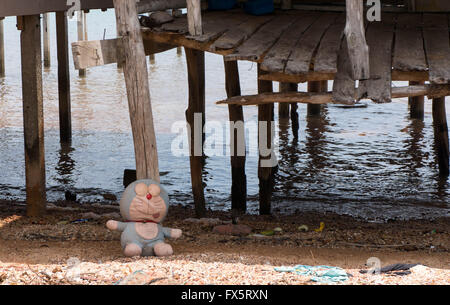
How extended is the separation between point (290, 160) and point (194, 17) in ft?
18.8

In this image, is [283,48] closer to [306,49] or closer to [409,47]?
[306,49]

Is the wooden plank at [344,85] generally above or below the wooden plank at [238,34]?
below

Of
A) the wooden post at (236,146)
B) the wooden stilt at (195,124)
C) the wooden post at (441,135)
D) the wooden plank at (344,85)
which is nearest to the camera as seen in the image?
the wooden plank at (344,85)

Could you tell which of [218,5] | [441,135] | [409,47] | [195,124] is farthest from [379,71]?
[441,135]

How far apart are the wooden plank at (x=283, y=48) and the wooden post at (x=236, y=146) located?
114cm

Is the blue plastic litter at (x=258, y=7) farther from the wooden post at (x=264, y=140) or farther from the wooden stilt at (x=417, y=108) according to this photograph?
the wooden stilt at (x=417, y=108)

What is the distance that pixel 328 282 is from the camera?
485 centimetres

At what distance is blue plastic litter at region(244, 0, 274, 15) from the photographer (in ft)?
28.1

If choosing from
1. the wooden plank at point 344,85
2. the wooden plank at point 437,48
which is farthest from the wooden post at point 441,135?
the wooden plank at point 344,85

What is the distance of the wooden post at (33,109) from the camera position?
24.6 feet

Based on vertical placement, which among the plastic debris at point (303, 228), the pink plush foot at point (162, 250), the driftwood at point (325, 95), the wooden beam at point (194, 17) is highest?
the wooden beam at point (194, 17)

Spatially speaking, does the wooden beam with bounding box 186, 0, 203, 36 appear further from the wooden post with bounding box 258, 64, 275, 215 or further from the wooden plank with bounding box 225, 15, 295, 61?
the wooden post with bounding box 258, 64, 275, 215
